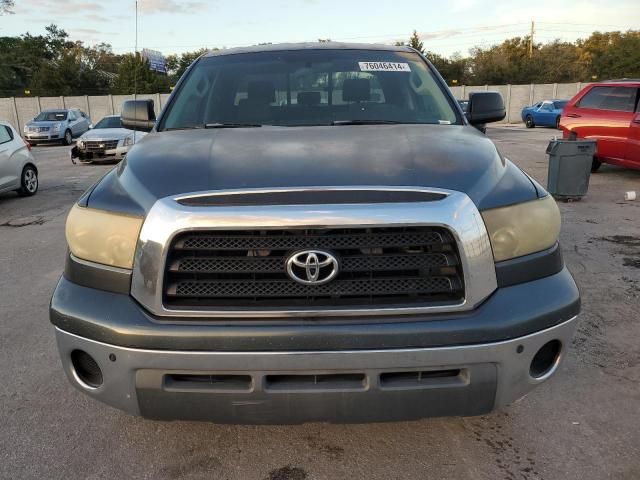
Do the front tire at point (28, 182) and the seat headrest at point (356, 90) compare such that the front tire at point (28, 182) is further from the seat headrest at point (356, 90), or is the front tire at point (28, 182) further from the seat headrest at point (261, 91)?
the seat headrest at point (356, 90)

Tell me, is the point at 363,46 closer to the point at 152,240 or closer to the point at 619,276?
the point at 152,240

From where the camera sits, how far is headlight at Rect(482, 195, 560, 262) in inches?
82.2

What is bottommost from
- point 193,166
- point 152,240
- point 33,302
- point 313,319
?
point 33,302

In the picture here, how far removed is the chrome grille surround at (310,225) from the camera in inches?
76.7

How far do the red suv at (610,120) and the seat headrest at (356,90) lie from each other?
8.05 metres

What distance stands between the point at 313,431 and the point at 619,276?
11.7 feet

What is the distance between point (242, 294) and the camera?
204 centimetres

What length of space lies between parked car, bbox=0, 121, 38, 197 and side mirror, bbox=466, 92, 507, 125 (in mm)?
8396

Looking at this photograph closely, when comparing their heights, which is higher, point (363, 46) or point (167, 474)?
point (363, 46)

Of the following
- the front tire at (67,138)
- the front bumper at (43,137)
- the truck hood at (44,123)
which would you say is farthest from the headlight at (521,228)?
the front tire at (67,138)

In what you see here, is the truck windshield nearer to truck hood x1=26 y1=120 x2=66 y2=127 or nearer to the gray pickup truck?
the gray pickup truck

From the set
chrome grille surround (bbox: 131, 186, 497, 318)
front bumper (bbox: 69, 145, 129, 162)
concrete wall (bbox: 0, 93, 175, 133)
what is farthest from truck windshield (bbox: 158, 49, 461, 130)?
concrete wall (bbox: 0, 93, 175, 133)

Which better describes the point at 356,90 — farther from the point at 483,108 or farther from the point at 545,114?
the point at 545,114

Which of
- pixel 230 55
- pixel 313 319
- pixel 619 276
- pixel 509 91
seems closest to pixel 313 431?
pixel 313 319
